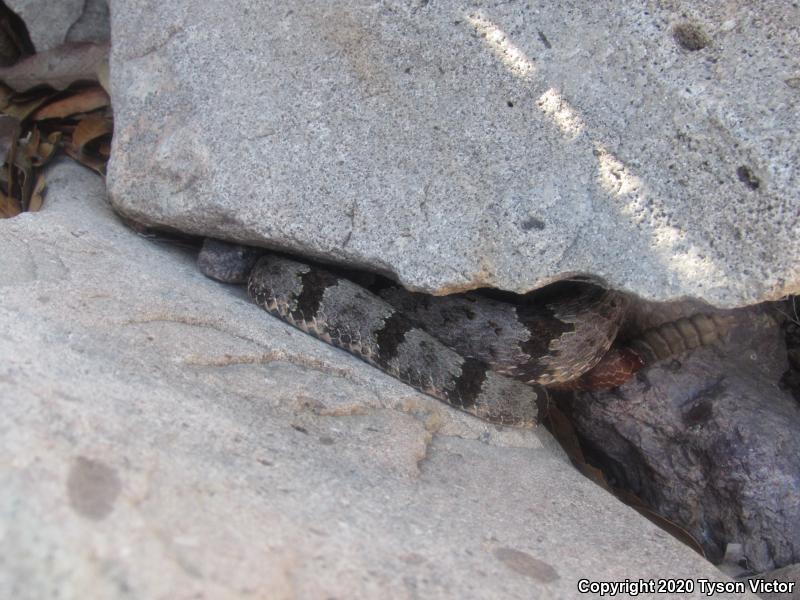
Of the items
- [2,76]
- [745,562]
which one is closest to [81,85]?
[2,76]

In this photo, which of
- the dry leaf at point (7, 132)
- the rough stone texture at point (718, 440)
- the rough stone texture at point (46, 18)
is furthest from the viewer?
the rough stone texture at point (46, 18)

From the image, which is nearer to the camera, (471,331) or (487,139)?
(487,139)

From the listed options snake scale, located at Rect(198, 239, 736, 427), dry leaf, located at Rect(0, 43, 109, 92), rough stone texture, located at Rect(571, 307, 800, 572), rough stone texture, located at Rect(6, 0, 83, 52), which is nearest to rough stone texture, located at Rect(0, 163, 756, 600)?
snake scale, located at Rect(198, 239, 736, 427)

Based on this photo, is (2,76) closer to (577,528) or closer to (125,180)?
(125,180)

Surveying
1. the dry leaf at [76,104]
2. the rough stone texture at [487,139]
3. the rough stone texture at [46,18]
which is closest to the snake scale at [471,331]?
the rough stone texture at [487,139]

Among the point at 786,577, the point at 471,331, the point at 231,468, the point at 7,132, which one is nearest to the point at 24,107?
the point at 7,132

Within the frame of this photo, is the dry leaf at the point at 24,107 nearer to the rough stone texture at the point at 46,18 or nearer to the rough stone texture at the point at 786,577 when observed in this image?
the rough stone texture at the point at 46,18

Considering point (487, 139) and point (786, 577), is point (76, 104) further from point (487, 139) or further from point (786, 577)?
point (786, 577)

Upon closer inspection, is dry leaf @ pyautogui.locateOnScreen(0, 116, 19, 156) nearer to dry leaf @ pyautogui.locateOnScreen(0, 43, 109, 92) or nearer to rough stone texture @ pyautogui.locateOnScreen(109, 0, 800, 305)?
dry leaf @ pyautogui.locateOnScreen(0, 43, 109, 92)
